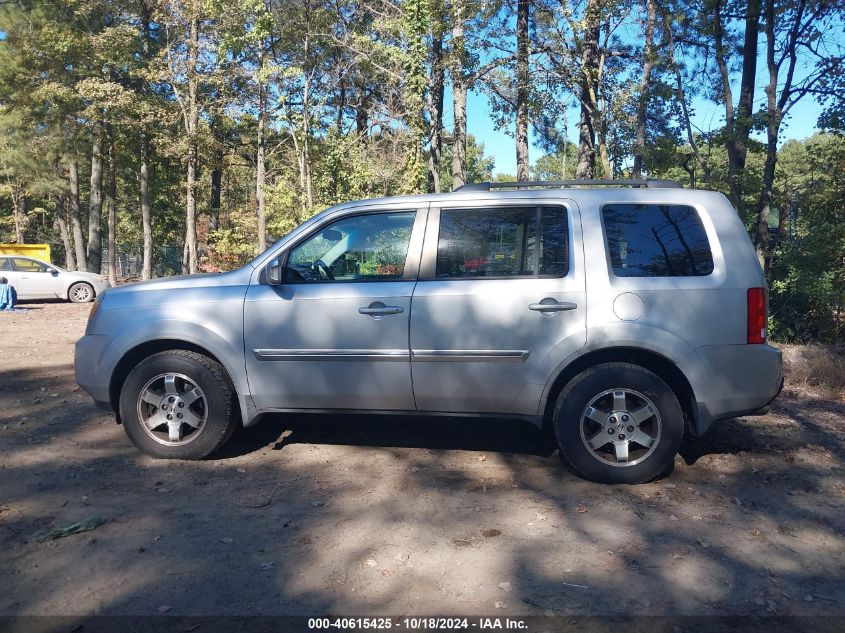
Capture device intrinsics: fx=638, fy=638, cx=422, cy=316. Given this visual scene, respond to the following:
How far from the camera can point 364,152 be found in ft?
56.6


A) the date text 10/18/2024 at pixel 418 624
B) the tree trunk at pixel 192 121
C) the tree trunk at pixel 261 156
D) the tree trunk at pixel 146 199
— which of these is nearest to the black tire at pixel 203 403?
the date text 10/18/2024 at pixel 418 624

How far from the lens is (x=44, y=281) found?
18828mm

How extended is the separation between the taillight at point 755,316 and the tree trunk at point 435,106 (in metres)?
13.1

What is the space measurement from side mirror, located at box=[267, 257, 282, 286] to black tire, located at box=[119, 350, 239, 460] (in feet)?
2.49

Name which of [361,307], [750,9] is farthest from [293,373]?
[750,9]

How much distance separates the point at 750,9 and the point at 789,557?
407 inches

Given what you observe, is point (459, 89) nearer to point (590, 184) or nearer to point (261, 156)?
point (261, 156)

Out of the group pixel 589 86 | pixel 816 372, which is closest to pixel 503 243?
pixel 816 372

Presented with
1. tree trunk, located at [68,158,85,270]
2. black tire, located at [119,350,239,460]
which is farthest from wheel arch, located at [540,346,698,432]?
tree trunk, located at [68,158,85,270]

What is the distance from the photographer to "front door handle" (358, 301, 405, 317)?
444 cm

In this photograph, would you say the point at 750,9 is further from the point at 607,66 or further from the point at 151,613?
the point at 151,613

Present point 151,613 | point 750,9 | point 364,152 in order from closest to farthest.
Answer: point 151,613 → point 750,9 → point 364,152

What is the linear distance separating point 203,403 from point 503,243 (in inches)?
98.1

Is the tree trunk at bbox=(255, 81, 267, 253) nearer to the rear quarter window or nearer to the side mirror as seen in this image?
the side mirror
